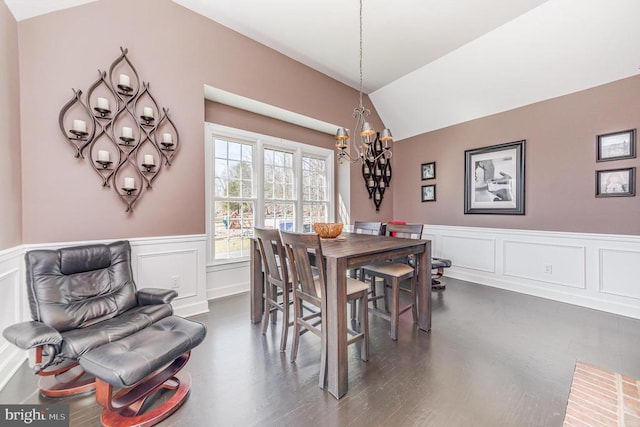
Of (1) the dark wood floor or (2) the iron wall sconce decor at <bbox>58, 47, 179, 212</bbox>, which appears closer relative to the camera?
(1) the dark wood floor

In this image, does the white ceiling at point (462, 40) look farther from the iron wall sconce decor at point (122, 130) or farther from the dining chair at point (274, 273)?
the dining chair at point (274, 273)

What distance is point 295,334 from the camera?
82.0 inches

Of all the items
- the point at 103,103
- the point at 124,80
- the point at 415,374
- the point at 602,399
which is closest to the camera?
the point at 602,399

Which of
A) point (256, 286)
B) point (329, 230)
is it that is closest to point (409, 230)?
point (329, 230)

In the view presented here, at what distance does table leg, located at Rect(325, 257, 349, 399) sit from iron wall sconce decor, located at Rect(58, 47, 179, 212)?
7.32ft

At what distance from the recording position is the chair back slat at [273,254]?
7.21 feet

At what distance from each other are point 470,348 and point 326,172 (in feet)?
11.7

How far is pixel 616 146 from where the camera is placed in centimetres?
303

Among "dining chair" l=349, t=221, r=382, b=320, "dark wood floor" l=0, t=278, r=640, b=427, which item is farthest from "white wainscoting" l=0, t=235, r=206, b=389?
"dining chair" l=349, t=221, r=382, b=320

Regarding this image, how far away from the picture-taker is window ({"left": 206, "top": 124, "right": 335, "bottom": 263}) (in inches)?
143

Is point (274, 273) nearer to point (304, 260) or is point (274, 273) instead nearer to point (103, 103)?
point (304, 260)

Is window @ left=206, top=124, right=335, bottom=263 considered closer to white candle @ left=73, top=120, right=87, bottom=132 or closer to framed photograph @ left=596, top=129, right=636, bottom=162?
white candle @ left=73, top=120, right=87, bottom=132

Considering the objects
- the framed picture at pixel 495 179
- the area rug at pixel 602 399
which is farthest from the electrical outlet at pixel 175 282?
the framed picture at pixel 495 179

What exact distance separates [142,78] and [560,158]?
16.8ft
